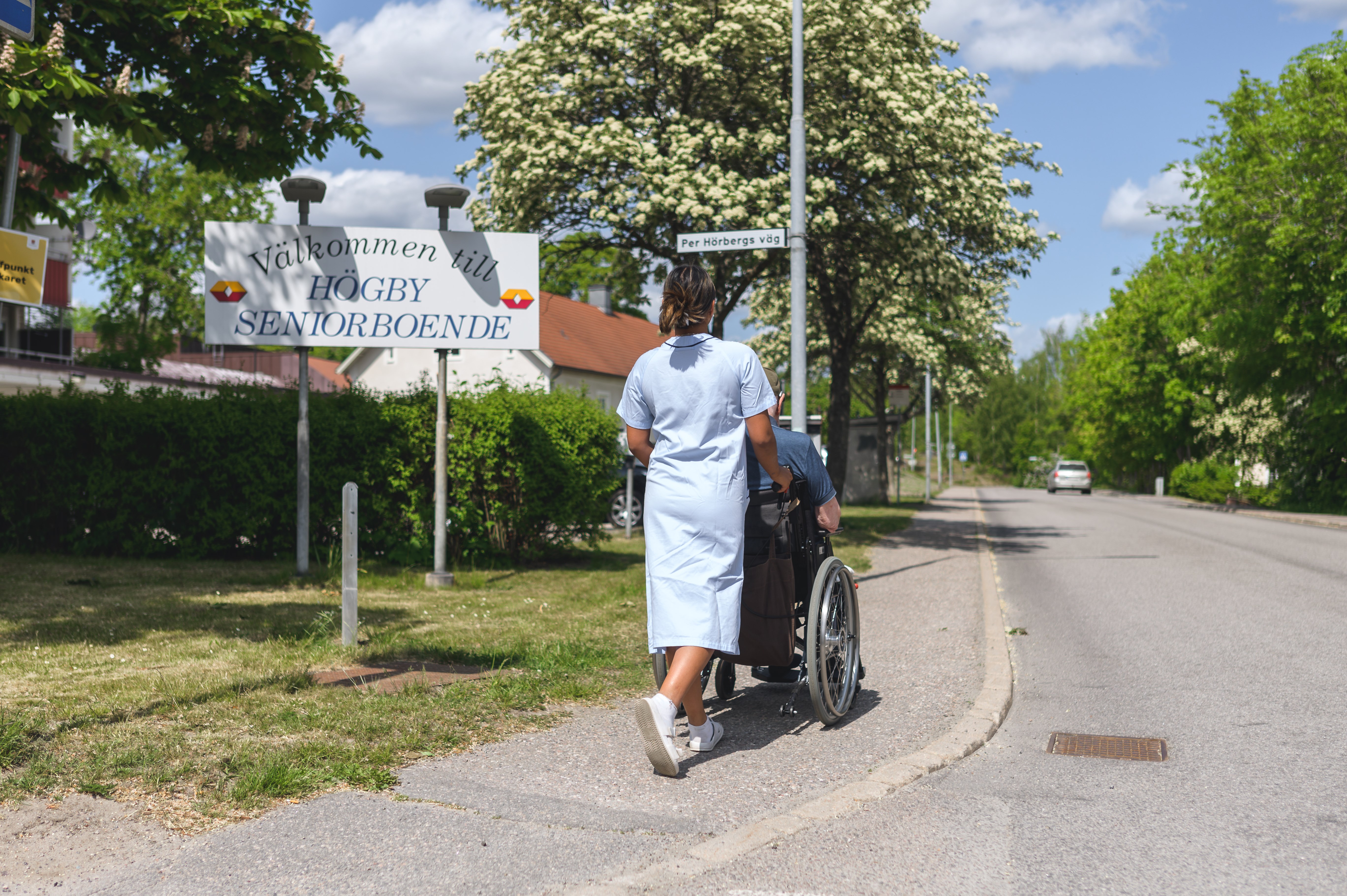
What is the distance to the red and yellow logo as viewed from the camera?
1123cm

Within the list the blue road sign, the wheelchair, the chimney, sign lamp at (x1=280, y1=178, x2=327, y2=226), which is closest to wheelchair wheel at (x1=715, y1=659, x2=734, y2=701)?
the wheelchair

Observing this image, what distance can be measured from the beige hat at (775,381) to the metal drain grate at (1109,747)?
211cm

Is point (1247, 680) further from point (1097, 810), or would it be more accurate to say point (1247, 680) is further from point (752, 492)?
point (752, 492)

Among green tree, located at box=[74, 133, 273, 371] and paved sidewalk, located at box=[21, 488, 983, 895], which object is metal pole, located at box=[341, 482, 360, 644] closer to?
paved sidewalk, located at box=[21, 488, 983, 895]

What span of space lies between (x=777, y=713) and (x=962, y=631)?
328 centimetres

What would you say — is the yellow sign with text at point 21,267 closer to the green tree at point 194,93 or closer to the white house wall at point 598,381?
the green tree at point 194,93

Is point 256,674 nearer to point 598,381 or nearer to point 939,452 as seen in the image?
point 598,381

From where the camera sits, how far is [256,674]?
584 cm

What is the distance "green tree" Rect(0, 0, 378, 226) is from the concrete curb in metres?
6.97

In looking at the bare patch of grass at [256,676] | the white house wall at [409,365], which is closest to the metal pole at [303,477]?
the bare patch of grass at [256,676]

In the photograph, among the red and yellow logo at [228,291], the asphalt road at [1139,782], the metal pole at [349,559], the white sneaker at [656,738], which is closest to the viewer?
the asphalt road at [1139,782]

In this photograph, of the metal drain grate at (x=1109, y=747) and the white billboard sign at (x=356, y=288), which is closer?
the metal drain grate at (x=1109, y=747)

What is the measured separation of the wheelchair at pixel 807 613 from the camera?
16.1 ft

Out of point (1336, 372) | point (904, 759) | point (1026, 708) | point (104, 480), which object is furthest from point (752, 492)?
point (1336, 372)
